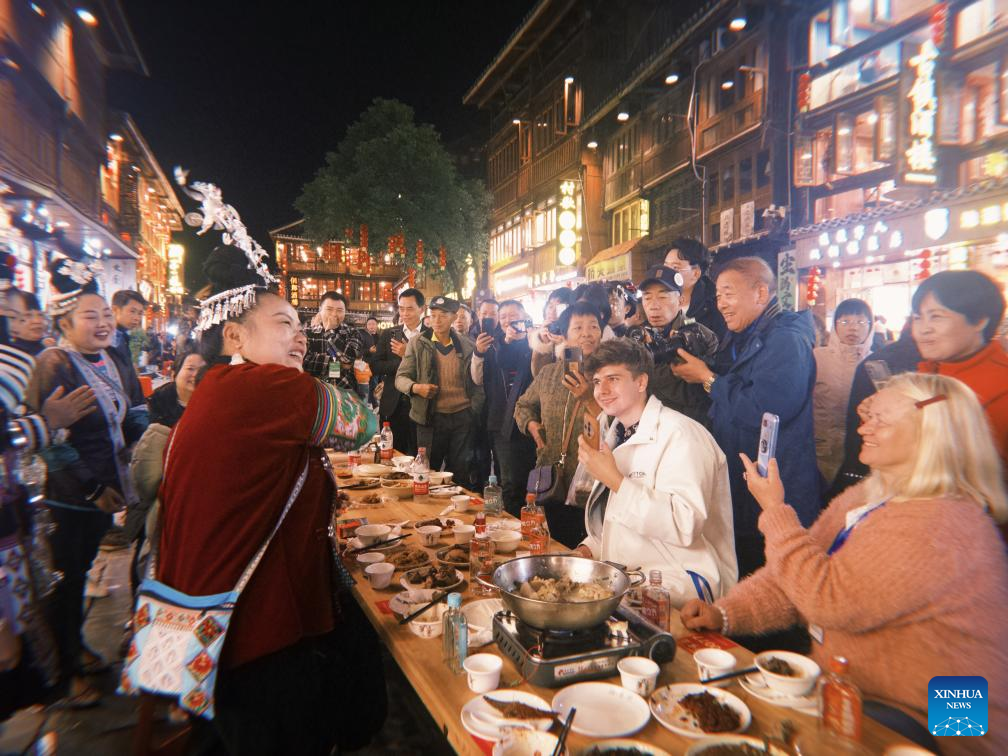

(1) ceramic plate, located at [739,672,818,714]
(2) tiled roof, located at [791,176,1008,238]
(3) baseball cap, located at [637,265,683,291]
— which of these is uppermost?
(2) tiled roof, located at [791,176,1008,238]

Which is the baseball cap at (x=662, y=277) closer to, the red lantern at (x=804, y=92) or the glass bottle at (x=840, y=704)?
the glass bottle at (x=840, y=704)

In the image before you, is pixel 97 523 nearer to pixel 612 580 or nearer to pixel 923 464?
pixel 612 580

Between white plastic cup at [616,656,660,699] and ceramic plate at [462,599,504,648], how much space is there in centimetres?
53

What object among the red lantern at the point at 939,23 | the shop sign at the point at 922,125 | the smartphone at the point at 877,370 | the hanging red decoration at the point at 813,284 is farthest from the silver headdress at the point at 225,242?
the red lantern at the point at 939,23

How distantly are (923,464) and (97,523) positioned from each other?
4617 mm

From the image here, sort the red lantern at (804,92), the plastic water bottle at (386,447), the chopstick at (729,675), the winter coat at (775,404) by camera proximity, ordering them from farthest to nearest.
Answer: the red lantern at (804,92), the plastic water bottle at (386,447), the winter coat at (775,404), the chopstick at (729,675)

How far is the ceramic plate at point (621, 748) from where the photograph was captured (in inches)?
56.0

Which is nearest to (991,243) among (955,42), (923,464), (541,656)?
(955,42)

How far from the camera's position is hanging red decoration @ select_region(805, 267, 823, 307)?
37.9 ft

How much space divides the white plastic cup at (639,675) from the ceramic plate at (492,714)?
27 cm

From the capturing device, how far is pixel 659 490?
8.45 ft

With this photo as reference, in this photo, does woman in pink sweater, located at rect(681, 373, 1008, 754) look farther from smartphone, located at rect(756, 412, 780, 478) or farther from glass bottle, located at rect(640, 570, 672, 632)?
smartphone, located at rect(756, 412, 780, 478)

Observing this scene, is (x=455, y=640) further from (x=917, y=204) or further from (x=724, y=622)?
(x=917, y=204)

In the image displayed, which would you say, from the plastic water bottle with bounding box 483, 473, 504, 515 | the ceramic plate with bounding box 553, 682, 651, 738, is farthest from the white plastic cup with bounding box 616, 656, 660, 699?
the plastic water bottle with bounding box 483, 473, 504, 515
